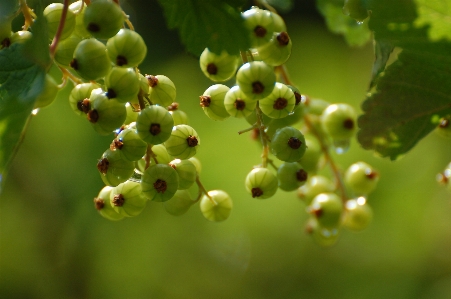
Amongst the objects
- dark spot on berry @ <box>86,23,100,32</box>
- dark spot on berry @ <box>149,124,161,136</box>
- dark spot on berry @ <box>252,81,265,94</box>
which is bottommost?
dark spot on berry @ <box>149,124,161,136</box>

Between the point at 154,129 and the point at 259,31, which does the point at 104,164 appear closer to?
the point at 154,129

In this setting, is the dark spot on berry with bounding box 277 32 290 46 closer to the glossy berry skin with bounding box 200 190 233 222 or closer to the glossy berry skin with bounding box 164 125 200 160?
the glossy berry skin with bounding box 164 125 200 160

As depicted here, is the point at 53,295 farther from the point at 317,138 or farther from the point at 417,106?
the point at 417,106

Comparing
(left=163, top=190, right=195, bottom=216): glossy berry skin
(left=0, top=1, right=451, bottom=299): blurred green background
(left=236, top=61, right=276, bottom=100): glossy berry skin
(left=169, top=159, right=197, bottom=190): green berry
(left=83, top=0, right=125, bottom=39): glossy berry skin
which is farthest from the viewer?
(left=0, top=1, right=451, bottom=299): blurred green background

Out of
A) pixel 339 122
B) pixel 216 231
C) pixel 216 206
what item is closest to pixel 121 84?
pixel 216 206

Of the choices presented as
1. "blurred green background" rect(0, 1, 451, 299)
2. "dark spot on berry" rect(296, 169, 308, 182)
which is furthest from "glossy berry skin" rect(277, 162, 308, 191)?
"blurred green background" rect(0, 1, 451, 299)

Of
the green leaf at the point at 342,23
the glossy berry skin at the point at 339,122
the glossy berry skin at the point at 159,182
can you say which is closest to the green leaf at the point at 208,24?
the glossy berry skin at the point at 159,182
